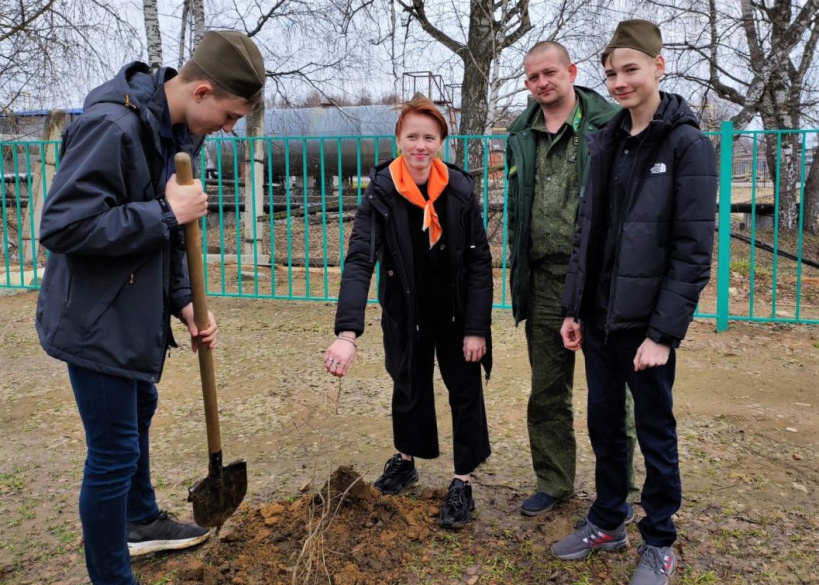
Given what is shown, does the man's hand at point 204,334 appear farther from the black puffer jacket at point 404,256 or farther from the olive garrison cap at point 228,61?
the olive garrison cap at point 228,61

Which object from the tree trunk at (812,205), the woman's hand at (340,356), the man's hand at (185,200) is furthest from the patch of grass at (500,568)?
the tree trunk at (812,205)

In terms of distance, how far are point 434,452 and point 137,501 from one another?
119 cm

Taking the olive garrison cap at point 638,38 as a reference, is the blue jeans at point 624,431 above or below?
below

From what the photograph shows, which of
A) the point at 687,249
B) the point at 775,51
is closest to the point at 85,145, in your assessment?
the point at 687,249

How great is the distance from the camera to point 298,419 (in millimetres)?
4055

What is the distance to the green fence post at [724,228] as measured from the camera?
5.85 meters

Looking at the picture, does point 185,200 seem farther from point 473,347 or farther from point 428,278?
point 473,347

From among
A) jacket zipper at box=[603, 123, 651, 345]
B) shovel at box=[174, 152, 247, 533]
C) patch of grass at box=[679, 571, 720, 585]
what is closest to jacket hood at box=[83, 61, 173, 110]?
shovel at box=[174, 152, 247, 533]

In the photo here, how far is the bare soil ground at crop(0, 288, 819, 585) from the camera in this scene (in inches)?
95.7

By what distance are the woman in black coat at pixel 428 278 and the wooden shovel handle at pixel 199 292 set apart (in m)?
0.48

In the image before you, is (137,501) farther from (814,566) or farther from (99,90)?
(814,566)

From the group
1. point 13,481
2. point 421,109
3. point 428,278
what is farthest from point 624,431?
point 13,481

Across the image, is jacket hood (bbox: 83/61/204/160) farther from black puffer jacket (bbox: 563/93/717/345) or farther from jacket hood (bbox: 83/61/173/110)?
black puffer jacket (bbox: 563/93/717/345)

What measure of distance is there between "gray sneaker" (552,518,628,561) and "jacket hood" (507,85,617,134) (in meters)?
1.49
